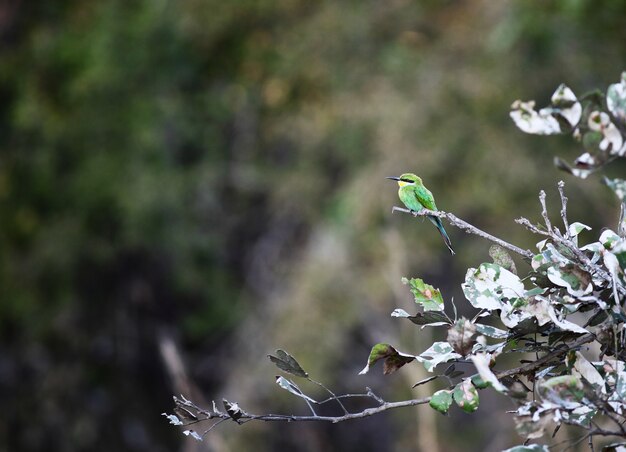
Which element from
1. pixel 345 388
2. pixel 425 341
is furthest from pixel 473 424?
pixel 425 341

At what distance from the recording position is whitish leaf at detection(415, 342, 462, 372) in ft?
5.09

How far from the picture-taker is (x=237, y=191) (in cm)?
1044

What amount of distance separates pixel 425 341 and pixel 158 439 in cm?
455

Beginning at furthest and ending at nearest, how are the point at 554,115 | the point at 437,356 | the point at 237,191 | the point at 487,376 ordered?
the point at 237,191, the point at 437,356, the point at 554,115, the point at 487,376

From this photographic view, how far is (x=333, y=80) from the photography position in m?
9.31

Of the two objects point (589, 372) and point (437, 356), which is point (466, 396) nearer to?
point (437, 356)

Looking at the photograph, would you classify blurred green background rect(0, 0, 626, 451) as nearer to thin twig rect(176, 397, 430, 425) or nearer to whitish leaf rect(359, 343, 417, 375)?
whitish leaf rect(359, 343, 417, 375)

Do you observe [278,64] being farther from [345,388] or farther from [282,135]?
[345,388]

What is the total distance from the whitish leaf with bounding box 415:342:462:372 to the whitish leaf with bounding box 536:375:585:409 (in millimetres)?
211

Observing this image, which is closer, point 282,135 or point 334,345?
point 334,345

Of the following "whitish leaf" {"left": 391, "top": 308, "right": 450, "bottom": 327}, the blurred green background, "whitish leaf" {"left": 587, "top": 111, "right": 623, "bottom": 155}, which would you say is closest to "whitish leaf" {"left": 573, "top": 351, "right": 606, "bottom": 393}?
"whitish leaf" {"left": 391, "top": 308, "right": 450, "bottom": 327}

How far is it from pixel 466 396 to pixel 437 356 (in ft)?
0.36

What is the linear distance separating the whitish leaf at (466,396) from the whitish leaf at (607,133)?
46cm

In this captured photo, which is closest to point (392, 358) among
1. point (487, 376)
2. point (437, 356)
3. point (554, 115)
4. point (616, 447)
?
point (437, 356)
